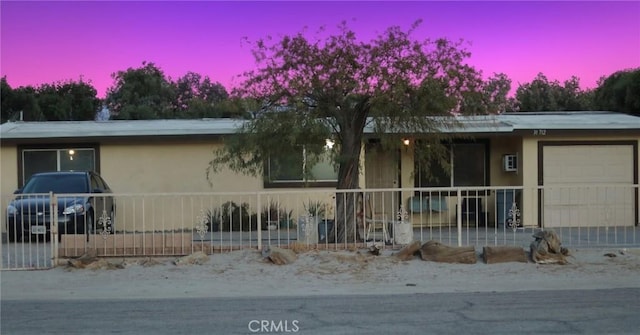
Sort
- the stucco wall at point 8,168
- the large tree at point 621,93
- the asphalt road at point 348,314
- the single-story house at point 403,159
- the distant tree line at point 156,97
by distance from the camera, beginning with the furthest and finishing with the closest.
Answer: the distant tree line at point 156,97 < the large tree at point 621,93 < the stucco wall at point 8,168 < the single-story house at point 403,159 < the asphalt road at point 348,314

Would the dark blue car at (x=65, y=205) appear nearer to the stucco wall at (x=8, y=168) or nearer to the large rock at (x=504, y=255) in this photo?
the stucco wall at (x=8, y=168)

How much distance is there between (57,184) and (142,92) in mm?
31528

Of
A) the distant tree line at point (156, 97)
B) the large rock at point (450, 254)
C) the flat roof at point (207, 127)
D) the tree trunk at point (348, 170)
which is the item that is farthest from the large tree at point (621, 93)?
the large rock at point (450, 254)

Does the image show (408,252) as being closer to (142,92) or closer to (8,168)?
(8,168)

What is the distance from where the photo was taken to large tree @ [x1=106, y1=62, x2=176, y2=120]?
43125mm

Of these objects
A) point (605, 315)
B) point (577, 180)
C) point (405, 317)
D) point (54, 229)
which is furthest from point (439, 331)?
point (577, 180)

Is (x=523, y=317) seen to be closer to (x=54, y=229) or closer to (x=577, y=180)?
(x=54, y=229)

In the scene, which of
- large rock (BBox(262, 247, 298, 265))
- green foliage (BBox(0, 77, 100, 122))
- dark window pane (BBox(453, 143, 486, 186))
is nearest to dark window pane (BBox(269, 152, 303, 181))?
large rock (BBox(262, 247, 298, 265))

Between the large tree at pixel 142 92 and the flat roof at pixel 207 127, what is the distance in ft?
85.1

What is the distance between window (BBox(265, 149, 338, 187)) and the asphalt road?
12.7 ft

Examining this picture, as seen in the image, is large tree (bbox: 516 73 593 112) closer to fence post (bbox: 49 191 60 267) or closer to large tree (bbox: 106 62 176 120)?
large tree (bbox: 106 62 176 120)

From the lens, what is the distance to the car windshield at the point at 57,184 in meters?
13.8

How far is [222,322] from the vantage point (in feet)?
20.9

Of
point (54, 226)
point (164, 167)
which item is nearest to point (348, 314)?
point (54, 226)
